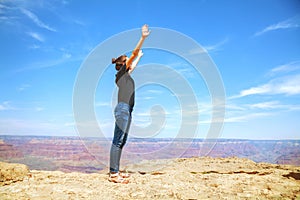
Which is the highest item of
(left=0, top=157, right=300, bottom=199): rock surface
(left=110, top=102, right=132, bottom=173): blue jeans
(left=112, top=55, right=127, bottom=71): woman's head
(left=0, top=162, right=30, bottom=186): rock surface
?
(left=112, top=55, right=127, bottom=71): woman's head

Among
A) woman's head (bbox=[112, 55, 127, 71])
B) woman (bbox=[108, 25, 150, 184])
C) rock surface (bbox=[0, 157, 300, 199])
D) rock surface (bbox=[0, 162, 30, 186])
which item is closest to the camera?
rock surface (bbox=[0, 157, 300, 199])

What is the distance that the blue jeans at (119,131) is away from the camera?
17.7 feet

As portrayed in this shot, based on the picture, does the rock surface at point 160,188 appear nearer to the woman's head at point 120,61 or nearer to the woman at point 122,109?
the woman at point 122,109

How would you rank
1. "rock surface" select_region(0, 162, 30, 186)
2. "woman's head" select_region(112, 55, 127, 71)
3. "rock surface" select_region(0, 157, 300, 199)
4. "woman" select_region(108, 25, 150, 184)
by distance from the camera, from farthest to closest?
"woman's head" select_region(112, 55, 127, 71), "woman" select_region(108, 25, 150, 184), "rock surface" select_region(0, 162, 30, 186), "rock surface" select_region(0, 157, 300, 199)

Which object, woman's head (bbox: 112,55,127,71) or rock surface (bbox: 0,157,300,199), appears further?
woman's head (bbox: 112,55,127,71)

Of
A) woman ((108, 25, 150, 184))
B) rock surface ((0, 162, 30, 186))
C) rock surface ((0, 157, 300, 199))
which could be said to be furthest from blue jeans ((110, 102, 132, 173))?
rock surface ((0, 162, 30, 186))

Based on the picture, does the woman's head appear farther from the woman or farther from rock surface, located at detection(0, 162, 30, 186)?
rock surface, located at detection(0, 162, 30, 186)

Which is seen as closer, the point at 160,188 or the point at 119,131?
the point at 160,188

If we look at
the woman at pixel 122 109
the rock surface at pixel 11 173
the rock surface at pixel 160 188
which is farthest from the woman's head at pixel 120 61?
the rock surface at pixel 11 173

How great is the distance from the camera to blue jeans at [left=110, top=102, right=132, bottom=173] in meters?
5.41

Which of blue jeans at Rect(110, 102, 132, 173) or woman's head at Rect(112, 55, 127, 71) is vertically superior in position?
woman's head at Rect(112, 55, 127, 71)

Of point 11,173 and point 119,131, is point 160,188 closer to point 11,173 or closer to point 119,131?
point 119,131

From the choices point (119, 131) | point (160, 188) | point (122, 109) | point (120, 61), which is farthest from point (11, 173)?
point (120, 61)

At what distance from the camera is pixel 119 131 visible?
215 inches
